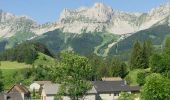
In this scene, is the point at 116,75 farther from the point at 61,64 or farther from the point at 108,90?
the point at 61,64

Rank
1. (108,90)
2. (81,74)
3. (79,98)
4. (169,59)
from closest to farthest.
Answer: (81,74)
(79,98)
(169,59)
(108,90)

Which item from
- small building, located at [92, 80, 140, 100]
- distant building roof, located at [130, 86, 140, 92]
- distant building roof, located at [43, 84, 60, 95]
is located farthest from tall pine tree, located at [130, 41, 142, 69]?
distant building roof, located at [43, 84, 60, 95]

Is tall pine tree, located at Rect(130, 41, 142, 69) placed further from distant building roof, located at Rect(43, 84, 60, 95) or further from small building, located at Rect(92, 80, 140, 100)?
distant building roof, located at Rect(43, 84, 60, 95)

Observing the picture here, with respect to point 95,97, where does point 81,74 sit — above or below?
above

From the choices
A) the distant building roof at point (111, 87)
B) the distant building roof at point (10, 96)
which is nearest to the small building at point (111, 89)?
the distant building roof at point (111, 87)

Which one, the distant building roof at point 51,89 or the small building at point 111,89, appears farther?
the small building at point 111,89

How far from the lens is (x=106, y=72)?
650ft

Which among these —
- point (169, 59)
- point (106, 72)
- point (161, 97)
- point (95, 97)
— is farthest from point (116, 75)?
point (161, 97)

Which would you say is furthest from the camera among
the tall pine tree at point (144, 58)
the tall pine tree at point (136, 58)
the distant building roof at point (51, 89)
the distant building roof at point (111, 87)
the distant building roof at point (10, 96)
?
the tall pine tree at point (136, 58)

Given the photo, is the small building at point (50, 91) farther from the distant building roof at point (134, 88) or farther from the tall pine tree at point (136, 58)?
the tall pine tree at point (136, 58)

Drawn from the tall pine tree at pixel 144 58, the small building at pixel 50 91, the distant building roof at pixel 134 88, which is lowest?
the distant building roof at pixel 134 88

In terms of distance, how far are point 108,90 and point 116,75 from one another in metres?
41.6

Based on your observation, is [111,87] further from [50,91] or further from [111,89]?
[50,91]

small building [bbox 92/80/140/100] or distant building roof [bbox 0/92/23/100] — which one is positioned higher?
distant building roof [bbox 0/92/23/100]
